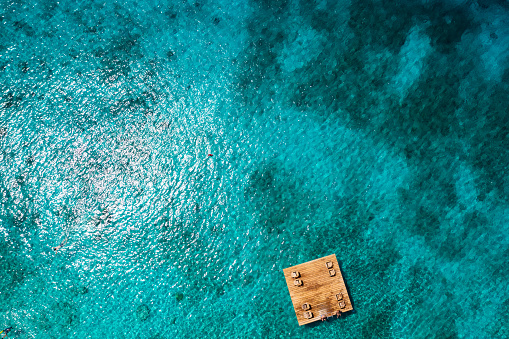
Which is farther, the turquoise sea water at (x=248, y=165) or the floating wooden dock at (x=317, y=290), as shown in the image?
the turquoise sea water at (x=248, y=165)

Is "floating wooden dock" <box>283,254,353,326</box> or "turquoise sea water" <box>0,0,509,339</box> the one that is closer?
"floating wooden dock" <box>283,254,353,326</box>

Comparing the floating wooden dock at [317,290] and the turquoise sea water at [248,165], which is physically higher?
the turquoise sea water at [248,165]

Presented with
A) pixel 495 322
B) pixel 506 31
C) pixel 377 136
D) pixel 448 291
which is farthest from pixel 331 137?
pixel 495 322

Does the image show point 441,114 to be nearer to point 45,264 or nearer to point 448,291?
point 448,291

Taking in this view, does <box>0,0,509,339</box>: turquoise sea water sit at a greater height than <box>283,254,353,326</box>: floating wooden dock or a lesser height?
greater

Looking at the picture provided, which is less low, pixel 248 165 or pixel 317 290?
pixel 248 165
